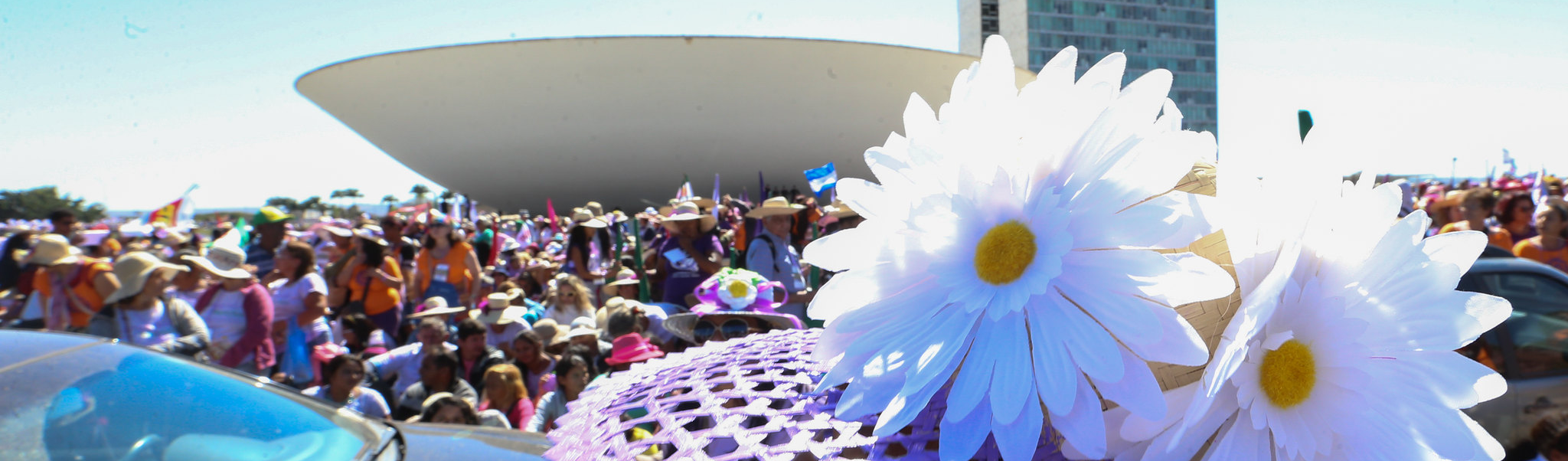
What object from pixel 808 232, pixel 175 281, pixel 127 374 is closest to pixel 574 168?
pixel 808 232

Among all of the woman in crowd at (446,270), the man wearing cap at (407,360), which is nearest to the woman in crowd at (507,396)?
the man wearing cap at (407,360)

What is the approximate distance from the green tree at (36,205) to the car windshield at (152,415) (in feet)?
81.0

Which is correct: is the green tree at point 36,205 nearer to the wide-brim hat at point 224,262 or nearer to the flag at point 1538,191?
the wide-brim hat at point 224,262

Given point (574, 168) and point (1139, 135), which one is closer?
point (1139, 135)

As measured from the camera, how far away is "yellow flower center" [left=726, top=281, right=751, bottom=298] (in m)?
3.48

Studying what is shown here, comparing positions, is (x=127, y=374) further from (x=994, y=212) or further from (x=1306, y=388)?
(x=1306, y=388)

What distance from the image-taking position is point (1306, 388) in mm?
594

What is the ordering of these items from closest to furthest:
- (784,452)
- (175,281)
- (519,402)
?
(784,452) → (519,402) → (175,281)

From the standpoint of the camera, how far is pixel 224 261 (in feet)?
16.3

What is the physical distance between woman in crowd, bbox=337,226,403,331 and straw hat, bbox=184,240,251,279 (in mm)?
1026

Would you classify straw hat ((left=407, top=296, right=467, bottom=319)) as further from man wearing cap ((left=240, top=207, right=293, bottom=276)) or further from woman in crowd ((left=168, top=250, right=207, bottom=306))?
man wearing cap ((left=240, top=207, right=293, bottom=276))

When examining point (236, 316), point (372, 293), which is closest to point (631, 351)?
point (236, 316)

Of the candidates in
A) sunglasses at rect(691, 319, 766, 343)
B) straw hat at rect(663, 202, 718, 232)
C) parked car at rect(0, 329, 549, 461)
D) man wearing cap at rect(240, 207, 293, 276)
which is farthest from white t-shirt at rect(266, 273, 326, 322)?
sunglasses at rect(691, 319, 766, 343)

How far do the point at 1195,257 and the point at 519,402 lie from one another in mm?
4277
